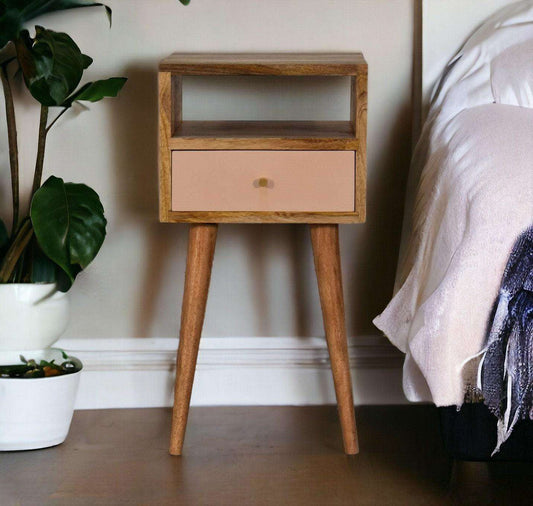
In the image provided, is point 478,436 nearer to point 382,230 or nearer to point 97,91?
point 382,230

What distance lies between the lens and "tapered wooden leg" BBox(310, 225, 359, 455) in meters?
1.54

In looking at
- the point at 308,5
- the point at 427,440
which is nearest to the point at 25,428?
the point at 427,440

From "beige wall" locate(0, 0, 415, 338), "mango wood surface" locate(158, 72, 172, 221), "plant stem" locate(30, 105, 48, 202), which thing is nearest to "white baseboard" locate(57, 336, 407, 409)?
"beige wall" locate(0, 0, 415, 338)

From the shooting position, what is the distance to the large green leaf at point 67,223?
148 centimetres

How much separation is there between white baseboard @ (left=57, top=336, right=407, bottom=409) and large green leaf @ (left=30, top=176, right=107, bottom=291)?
15.3 inches

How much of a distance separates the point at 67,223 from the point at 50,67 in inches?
11.4

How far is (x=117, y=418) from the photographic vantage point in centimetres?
177

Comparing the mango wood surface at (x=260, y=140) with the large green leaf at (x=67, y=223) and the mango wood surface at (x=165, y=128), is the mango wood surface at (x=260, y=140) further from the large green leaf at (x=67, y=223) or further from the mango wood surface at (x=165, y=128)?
the large green leaf at (x=67, y=223)

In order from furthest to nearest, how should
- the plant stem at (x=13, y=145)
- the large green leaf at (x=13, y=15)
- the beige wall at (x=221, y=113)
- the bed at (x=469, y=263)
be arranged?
the beige wall at (x=221, y=113), the plant stem at (x=13, y=145), the large green leaf at (x=13, y=15), the bed at (x=469, y=263)

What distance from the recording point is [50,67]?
152 cm

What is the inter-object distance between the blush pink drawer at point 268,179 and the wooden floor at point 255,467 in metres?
0.45

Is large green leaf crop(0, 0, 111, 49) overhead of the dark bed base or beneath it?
overhead

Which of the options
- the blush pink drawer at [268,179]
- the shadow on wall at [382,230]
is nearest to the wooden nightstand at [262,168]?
the blush pink drawer at [268,179]

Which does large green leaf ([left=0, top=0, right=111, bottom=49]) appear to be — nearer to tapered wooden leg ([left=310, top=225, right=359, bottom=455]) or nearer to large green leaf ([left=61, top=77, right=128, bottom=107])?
large green leaf ([left=61, top=77, right=128, bottom=107])
